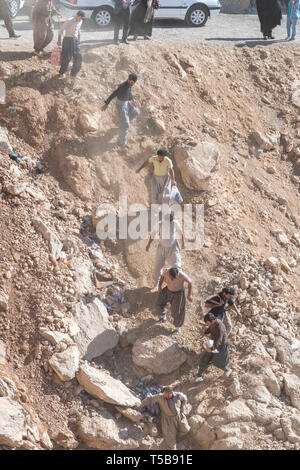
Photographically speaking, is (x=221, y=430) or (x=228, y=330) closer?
(x=221, y=430)

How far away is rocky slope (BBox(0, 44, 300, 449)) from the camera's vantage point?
7414 millimetres

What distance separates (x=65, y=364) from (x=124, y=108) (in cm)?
427

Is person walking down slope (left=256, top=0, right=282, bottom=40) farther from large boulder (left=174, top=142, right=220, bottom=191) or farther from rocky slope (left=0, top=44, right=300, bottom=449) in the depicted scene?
large boulder (left=174, top=142, right=220, bottom=191)

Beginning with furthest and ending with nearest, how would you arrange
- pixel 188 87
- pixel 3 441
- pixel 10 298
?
1. pixel 188 87
2. pixel 10 298
3. pixel 3 441

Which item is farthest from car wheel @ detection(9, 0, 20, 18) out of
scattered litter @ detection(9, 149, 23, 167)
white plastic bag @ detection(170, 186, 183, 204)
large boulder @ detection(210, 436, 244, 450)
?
large boulder @ detection(210, 436, 244, 450)

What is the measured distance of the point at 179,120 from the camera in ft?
34.7

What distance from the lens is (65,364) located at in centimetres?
752

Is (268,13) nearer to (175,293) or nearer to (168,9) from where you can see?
(168,9)

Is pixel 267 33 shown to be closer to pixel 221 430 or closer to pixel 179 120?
pixel 179 120

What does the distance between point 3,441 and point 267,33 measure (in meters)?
10.7

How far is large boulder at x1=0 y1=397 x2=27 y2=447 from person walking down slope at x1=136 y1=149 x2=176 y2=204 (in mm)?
3840

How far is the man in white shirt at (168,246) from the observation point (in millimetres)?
8219

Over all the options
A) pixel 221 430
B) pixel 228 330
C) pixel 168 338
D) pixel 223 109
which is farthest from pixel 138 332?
pixel 223 109

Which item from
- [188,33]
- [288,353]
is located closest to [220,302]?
[288,353]
